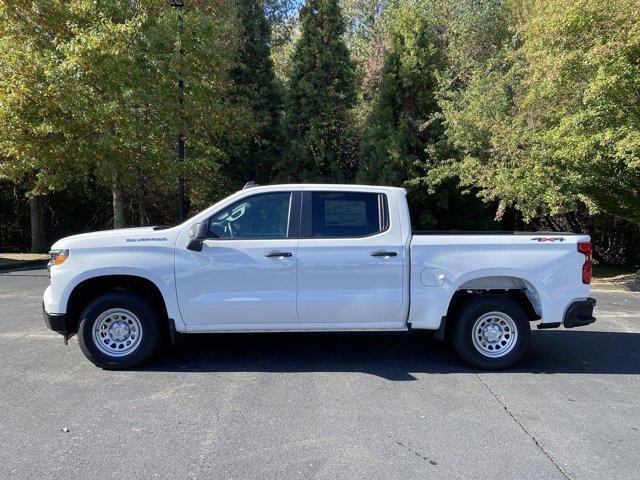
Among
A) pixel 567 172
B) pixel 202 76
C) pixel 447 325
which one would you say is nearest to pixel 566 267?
pixel 447 325

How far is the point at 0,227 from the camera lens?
67.6ft

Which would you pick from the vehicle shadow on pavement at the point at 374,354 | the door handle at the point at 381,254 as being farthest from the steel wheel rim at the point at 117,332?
the door handle at the point at 381,254

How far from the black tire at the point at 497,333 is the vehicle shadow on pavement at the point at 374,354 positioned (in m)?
0.17

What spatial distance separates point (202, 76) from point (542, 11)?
29.1ft

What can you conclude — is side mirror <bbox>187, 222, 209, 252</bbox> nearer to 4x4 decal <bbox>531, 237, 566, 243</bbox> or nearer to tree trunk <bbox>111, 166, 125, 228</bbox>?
4x4 decal <bbox>531, 237, 566, 243</bbox>

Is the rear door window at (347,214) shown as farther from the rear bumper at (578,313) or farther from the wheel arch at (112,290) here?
the rear bumper at (578,313)

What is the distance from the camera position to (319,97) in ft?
60.7

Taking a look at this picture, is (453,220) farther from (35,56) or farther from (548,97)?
(35,56)

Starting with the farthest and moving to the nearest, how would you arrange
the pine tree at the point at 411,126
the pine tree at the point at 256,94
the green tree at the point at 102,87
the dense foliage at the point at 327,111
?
the pine tree at the point at 256,94, the pine tree at the point at 411,126, the green tree at the point at 102,87, the dense foliage at the point at 327,111

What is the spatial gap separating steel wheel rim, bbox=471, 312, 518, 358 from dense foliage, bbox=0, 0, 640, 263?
630 cm

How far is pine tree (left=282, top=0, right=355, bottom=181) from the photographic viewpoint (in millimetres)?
18500

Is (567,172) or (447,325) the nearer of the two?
(447,325)

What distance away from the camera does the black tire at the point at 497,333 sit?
5664 millimetres

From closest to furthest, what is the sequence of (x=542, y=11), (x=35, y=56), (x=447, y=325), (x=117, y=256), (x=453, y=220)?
(x=117, y=256) → (x=447, y=325) → (x=542, y=11) → (x=35, y=56) → (x=453, y=220)
